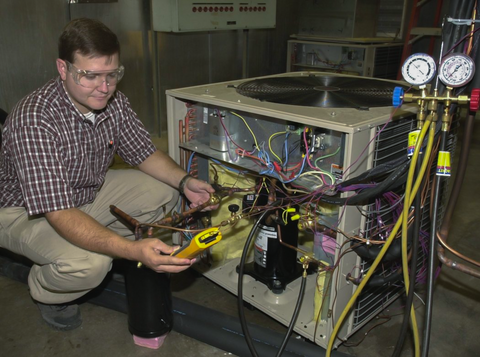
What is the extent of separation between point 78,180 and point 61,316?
0.49 m

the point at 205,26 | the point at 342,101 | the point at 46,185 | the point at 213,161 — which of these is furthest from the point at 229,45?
the point at 46,185

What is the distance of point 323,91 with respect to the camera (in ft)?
5.14

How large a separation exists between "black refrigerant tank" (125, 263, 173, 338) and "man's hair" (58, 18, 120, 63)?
65 cm

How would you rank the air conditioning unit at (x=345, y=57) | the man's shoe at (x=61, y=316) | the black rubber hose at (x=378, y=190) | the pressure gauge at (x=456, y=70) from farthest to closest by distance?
the air conditioning unit at (x=345, y=57) → the man's shoe at (x=61, y=316) → the black rubber hose at (x=378, y=190) → the pressure gauge at (x=456, y=70)

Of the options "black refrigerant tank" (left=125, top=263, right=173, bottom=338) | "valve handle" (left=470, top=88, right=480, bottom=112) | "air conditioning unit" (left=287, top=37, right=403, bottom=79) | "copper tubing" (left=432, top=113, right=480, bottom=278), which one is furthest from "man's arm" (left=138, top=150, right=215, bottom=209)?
"air conditioning unit" (left=287, top=37, right=403, bottom=79)

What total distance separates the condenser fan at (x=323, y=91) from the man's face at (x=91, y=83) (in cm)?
48

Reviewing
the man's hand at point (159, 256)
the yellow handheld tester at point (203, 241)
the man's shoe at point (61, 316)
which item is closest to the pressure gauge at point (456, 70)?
the yellow handheld tester at point (203, 241)

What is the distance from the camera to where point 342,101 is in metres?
1.48

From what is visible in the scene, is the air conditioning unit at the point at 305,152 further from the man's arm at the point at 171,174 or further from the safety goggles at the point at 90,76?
the safety goggles at the point at 90,76

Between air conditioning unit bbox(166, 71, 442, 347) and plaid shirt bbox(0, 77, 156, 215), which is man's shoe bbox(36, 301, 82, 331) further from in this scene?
air conditioning unit bbox(166, 71, 442, 347)

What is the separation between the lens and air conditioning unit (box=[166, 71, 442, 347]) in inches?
52.2

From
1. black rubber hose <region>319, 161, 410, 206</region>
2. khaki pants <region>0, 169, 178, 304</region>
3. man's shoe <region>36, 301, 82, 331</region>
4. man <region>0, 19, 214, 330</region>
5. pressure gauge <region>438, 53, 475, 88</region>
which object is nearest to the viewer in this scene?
pressure gauge <region>438, 53, 475, 88</region>

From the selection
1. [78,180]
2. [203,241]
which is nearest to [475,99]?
[203,241]

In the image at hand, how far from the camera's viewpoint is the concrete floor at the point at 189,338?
151 centimetres
